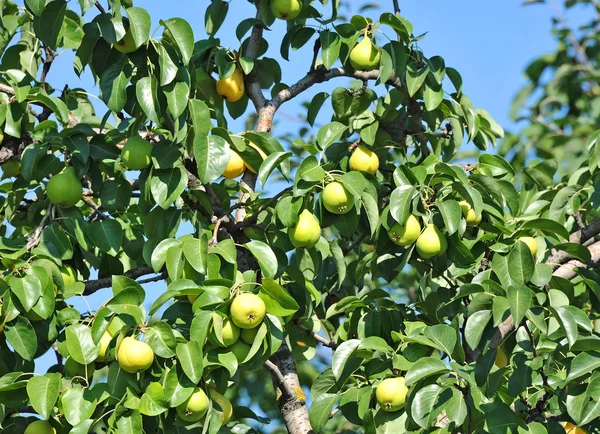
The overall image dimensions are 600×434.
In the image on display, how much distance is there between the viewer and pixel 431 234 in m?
2.64

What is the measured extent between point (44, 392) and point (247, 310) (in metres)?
0.53

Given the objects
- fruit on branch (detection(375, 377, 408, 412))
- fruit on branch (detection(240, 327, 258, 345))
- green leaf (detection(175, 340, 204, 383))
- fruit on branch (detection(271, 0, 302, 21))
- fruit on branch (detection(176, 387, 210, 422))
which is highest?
fruit on branch (detection(271, 0, 302, 21))

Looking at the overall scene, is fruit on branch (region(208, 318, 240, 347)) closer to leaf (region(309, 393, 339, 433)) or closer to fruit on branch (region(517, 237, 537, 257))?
leaf (region(309, 393, 339, 433))

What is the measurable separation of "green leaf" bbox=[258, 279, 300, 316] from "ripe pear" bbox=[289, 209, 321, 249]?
0.79 ft

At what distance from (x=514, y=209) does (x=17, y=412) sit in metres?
1.58

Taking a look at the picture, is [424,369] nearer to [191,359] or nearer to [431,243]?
[431,243]

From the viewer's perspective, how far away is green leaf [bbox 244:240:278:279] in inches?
96.3

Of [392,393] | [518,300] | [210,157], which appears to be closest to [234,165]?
[210,157]

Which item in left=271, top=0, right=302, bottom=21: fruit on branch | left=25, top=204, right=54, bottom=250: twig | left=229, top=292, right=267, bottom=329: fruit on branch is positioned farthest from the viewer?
left=271, top=0, right=302, bottom=21: fruit on branch

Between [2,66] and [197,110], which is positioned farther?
[2,66]

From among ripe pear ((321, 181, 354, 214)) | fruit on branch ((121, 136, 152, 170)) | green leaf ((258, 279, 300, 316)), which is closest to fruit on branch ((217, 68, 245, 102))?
fruit on branch ((121, 136, 152, 170))

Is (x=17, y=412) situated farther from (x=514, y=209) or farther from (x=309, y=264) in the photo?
(x=514, y=209)

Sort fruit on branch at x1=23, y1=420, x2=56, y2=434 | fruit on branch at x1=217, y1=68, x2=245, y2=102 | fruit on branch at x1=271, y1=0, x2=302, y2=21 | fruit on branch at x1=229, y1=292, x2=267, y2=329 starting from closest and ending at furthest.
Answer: fruit on branch at x1=229, y1=292, x2=267, y2=329 < fruit on branch at x1=23, y1=420, x2=56, y2=434 < fruit on branch at x1=271, y1=0, x2=302, y2=21 < fruit on branch at x1=217, y1=68, x2=245, y2=102

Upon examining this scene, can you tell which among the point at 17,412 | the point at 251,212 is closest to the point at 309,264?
the point at 251,212
